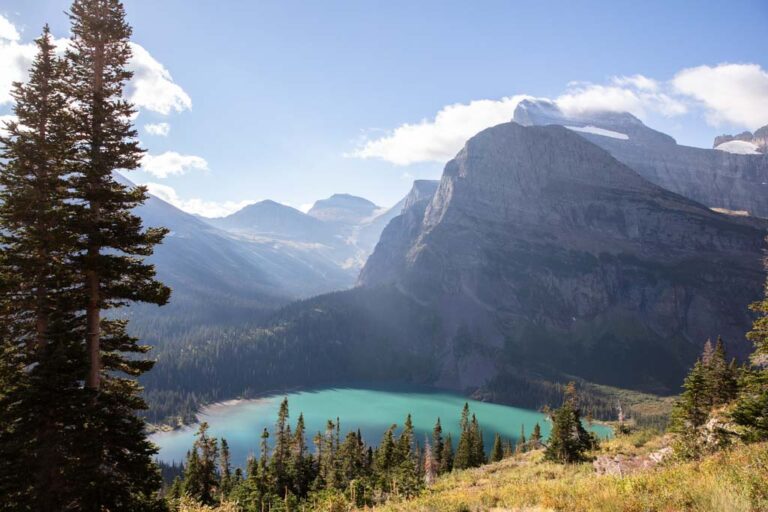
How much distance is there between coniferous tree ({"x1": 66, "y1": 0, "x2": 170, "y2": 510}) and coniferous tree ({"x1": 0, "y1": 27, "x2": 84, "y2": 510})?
55 cm

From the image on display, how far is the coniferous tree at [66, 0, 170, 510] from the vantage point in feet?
47.4

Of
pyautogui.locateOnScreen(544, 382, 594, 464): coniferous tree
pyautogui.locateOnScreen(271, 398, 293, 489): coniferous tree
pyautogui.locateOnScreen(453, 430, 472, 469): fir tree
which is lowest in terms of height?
pyautogui.locateOnScreen(453, 430, 472, 469): fir tree

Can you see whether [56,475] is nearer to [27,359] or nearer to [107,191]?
[27,359]

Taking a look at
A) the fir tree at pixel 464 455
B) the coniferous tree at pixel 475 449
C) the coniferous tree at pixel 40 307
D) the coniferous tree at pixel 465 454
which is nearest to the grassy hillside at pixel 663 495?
the coniferous tree at pixel 40 307

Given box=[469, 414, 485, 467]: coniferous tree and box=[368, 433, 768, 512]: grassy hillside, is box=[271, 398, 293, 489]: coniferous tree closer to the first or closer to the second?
box=[469, 414, 485, 467]: coniferous tree

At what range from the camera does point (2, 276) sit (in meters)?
15.7

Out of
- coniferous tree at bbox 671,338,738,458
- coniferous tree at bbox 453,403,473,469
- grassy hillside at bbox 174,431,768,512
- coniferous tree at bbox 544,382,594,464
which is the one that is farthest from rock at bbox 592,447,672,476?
coniferous tree at bbox 453,403,473,469

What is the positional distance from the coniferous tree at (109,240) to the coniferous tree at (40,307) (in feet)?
1.80

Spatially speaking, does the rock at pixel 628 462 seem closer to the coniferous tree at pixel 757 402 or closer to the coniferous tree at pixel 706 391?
the coniferous tree at pixel 757 402

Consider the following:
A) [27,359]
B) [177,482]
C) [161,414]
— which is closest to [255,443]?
[161,414]

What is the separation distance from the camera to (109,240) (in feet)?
51.7

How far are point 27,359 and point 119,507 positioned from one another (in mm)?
6059

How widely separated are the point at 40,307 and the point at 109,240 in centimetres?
363

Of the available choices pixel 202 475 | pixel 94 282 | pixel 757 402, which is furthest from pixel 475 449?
pixel 94 282
